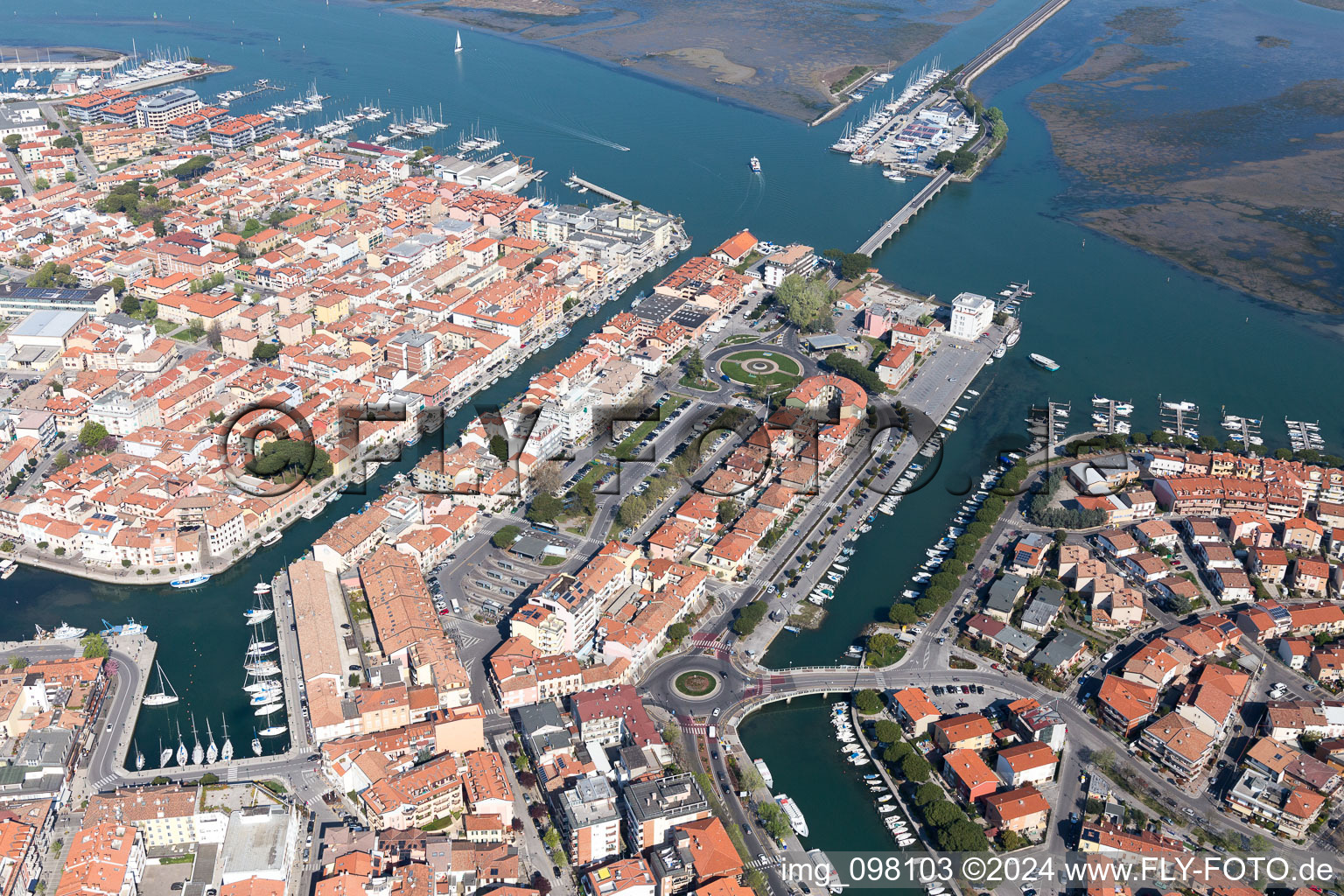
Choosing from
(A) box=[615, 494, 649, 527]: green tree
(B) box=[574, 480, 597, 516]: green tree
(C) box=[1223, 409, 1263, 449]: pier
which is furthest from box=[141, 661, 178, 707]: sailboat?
(C) box=[1223, 409, 1263, 449]: pier

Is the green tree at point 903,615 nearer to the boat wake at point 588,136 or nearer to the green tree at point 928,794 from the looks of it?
the green tree at point 928,794

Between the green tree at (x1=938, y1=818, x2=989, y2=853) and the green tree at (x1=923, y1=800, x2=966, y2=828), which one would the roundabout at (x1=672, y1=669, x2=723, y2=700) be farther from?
the green tree at (x1=938, y1=818, x2=989, y2=853)

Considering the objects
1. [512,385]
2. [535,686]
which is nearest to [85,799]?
[535,686]

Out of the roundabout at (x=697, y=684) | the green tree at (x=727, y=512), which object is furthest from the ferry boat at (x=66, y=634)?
the green tree at (x=727, y=512)

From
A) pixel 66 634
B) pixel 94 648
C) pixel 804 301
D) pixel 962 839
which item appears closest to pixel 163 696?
pixel 94 648

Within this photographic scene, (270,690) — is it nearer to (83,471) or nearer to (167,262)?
(83,471)

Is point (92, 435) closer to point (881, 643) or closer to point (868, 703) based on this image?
point (881, 643)
